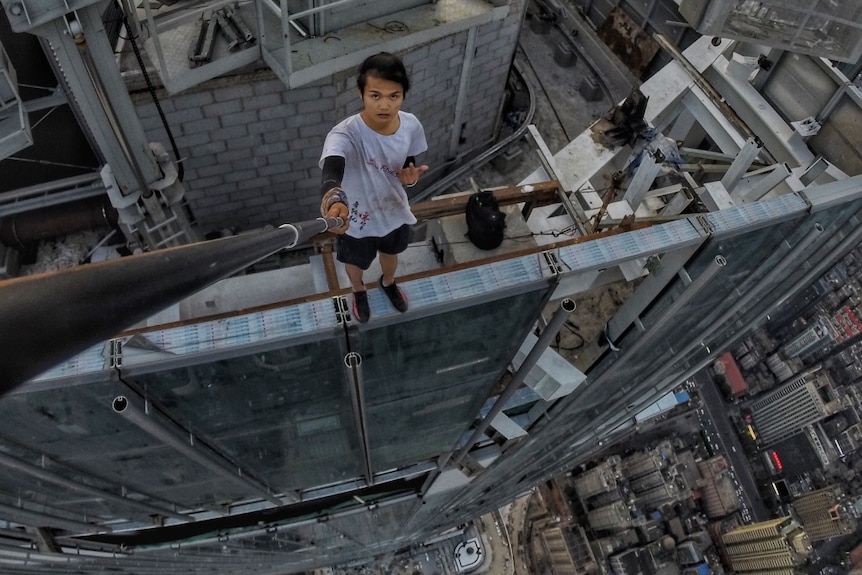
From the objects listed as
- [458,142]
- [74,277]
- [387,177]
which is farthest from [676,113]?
[74,277]

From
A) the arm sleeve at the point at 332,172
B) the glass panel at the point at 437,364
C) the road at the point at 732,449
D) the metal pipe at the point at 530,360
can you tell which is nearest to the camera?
the arm sleeve at the point at 332,172

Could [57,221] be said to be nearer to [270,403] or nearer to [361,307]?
[270,403]

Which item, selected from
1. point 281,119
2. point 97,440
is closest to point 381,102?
point 97,440

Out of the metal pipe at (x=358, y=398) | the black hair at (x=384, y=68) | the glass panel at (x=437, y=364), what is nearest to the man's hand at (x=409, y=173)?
the black hair at (x=384, y=68)

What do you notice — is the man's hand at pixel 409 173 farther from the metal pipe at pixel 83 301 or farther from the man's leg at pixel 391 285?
the metal pipe at pixel 83 301

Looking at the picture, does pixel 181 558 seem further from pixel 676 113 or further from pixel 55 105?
pixel 676 113

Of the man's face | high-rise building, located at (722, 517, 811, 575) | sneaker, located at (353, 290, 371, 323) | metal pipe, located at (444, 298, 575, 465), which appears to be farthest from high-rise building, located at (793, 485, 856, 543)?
the man's face
